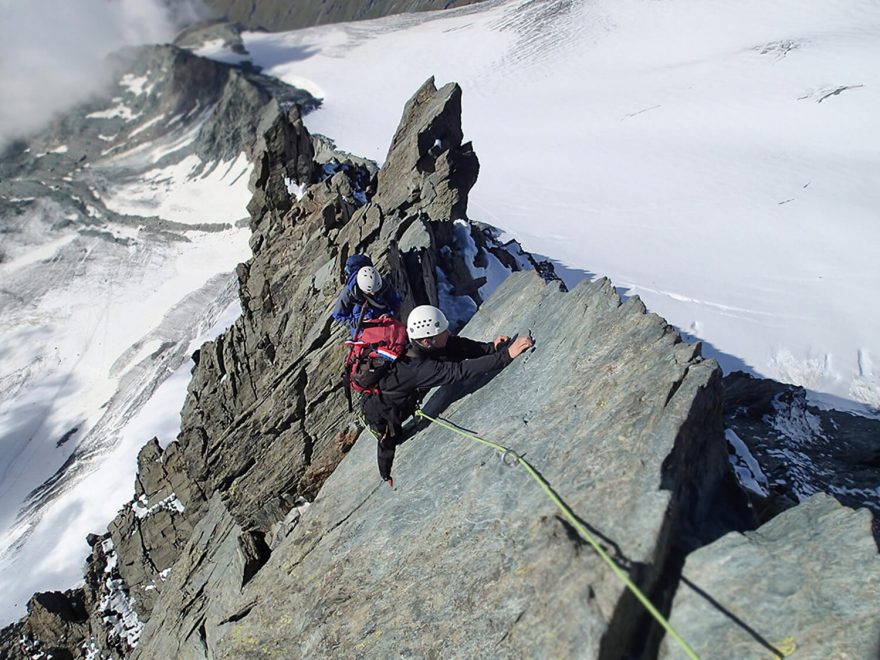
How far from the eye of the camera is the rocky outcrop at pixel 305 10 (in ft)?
396

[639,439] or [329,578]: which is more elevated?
[639,439]

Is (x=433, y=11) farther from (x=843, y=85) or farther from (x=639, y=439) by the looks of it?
(x=639, y=439)

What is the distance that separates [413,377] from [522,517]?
269cm

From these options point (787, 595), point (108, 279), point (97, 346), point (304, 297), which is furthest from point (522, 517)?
point (108, 279)

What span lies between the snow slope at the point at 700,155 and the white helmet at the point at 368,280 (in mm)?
14185

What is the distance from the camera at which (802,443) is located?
11.4 meters

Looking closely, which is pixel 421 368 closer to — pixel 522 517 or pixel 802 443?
pixel 522 517

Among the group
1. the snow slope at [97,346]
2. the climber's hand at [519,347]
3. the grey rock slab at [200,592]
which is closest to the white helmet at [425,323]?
A: the climber's hand at [519,347]

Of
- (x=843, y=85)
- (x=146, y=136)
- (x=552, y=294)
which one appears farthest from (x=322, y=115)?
(x=552, y=294)

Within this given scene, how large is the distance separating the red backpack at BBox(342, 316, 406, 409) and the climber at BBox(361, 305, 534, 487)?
10cm

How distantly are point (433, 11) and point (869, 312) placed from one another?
11246 centimetres

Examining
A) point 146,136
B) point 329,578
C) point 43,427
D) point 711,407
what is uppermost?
point 146,136

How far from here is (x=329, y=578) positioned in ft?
23.2

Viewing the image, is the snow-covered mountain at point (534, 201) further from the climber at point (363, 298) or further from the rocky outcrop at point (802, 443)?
the climber at point (363, 298)
